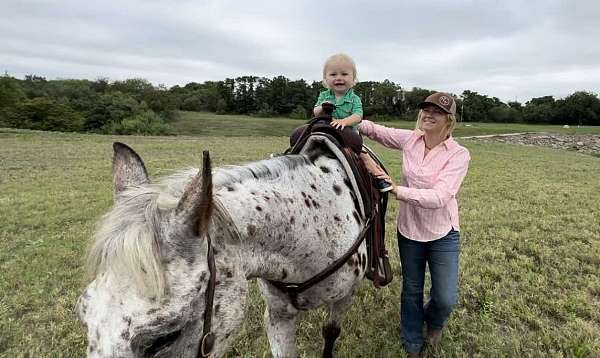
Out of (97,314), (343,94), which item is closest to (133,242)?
(97,314)

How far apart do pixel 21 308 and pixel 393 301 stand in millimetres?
3859

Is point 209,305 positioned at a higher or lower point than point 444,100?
lower

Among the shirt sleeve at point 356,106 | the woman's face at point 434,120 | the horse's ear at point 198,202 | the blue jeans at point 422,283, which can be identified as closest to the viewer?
the horse's ear at point 198,202

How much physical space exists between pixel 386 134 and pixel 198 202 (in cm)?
224

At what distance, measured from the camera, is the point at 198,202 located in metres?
1.25

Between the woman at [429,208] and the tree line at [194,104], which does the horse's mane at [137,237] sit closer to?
the woman at [429,208]

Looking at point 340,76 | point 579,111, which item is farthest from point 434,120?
point 579,111

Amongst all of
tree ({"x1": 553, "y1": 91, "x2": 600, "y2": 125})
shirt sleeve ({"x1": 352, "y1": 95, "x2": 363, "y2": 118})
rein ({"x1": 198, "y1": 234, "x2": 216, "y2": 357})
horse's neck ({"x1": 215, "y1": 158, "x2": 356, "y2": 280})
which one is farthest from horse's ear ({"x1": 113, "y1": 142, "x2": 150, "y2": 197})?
tree ({"x1": 553, "y1": 91, "x2": 600, "y2": 125})

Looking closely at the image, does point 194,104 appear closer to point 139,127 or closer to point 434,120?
point 139,127

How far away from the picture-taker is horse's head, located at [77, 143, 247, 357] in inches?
49.0

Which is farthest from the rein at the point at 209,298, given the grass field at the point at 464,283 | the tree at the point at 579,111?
the tree at the point at 579,111

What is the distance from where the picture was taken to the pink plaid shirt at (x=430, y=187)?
2.41 m

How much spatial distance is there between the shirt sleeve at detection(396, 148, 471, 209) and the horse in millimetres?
605

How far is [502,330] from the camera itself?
3488mm
